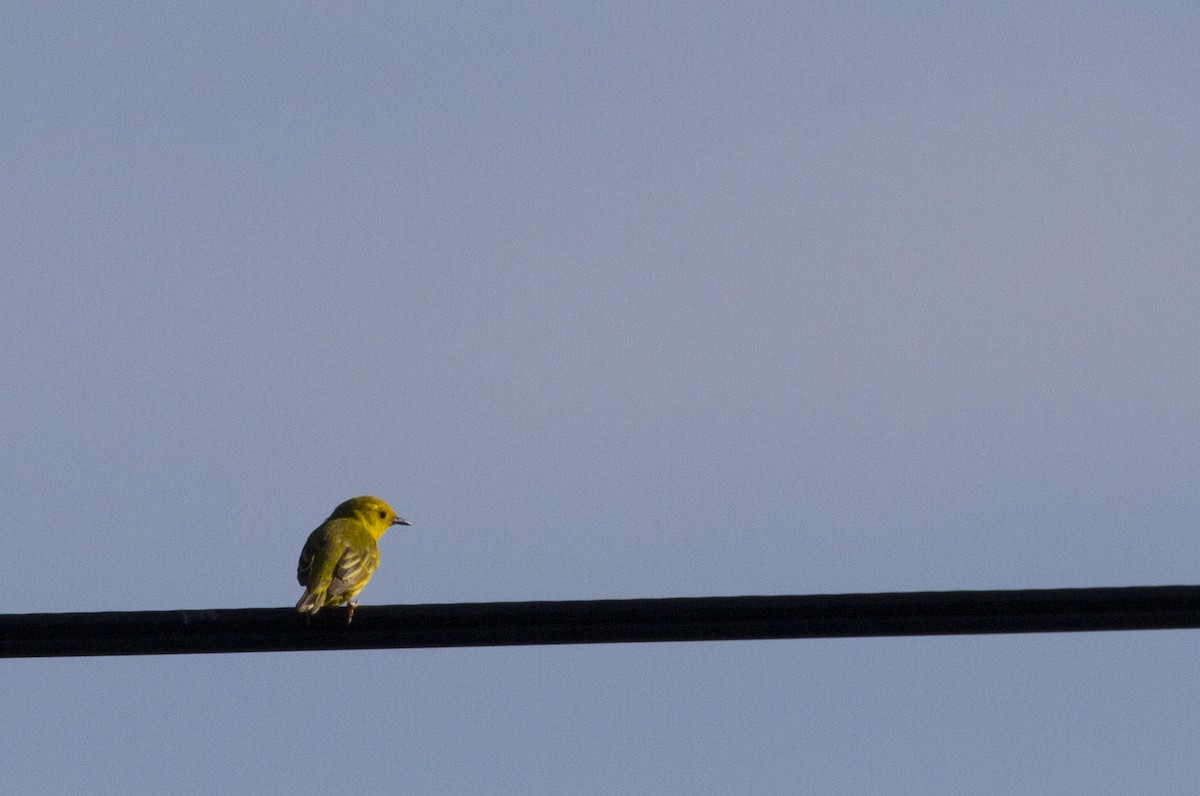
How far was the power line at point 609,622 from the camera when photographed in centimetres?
591

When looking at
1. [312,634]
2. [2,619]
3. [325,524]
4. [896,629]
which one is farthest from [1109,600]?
[325,524]

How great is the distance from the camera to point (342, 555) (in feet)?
40.8

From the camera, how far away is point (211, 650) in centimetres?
641

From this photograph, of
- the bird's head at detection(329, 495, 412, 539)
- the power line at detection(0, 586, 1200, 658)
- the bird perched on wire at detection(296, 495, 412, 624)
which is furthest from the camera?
the bird's head at detection(329, 495, 412, 539)

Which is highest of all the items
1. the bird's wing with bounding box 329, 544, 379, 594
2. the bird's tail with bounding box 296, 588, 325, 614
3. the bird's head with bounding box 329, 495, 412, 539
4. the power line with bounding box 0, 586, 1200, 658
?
the bird's head with bounding box 329, 495, 412, 539

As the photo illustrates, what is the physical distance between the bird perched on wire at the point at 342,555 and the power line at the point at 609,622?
4.20 metres

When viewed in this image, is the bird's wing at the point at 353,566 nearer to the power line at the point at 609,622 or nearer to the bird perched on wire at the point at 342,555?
the bird perched on wire at the point at 342,555

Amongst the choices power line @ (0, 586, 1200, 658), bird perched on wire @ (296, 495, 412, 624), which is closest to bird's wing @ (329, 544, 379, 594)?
bird perched on wire @ (296, 495, 412, 624)

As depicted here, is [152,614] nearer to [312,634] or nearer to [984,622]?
[312,634]

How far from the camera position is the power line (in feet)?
19.4

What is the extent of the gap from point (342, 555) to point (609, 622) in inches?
259

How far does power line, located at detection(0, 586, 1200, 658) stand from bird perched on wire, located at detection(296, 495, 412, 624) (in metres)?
4.20

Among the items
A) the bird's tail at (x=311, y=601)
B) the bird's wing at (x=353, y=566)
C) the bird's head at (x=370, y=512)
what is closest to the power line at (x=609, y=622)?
the bird's tail at (x=311, y=601)

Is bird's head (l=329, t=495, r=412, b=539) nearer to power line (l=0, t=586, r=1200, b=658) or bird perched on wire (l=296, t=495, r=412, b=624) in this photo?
bird perched on wire (l=296, t=495, r=412, b=624)
